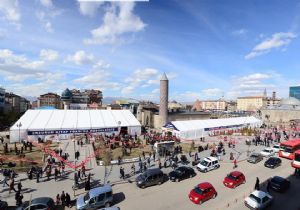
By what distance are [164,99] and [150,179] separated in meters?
39.7

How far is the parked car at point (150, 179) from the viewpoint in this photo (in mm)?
21500

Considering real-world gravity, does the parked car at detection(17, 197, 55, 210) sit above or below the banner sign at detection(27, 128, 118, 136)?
below

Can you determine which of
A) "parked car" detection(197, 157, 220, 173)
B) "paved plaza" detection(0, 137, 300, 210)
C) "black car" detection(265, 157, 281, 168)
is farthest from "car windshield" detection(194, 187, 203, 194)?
"black car" detection(265, 157, 281, 168)

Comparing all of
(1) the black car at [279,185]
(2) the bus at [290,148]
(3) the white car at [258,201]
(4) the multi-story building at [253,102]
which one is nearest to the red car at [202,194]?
(3) the white car at [258,201]

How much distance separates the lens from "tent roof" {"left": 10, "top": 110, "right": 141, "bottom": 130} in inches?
1610

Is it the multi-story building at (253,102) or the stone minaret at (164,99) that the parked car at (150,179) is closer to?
the stone minaret at (164,99)

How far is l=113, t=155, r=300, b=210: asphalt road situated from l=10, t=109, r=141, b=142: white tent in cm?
2338

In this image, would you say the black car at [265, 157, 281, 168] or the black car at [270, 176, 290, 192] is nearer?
the black car at [270, 176, 290, 192]

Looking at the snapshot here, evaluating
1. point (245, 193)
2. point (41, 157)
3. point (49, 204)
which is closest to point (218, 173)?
point (245, 193)

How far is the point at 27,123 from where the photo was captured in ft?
133

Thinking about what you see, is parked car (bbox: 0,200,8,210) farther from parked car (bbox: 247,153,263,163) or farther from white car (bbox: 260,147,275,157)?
white car (bbox: 260,147,275,157)

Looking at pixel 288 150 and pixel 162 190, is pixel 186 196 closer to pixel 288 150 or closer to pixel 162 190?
pixel 162 190

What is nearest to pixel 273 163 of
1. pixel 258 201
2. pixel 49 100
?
pixel 258 201

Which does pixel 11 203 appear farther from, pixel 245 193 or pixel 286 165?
pixel 286 165
